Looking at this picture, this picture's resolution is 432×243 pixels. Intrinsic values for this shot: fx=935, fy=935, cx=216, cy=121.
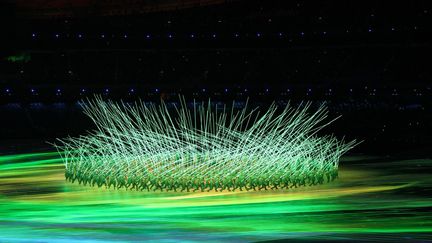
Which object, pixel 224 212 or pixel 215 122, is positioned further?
pixel 215 122

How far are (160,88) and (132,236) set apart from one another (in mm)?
31237

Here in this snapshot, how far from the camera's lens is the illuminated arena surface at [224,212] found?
11.7m

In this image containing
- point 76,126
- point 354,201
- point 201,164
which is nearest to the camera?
point 354,201

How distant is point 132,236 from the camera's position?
458 inches

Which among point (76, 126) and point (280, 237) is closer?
point (280, 237)

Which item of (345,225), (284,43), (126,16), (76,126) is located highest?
(126,16)

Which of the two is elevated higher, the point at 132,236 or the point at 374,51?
the point at 374,51

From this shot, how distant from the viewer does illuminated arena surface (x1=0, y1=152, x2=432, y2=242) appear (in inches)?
459

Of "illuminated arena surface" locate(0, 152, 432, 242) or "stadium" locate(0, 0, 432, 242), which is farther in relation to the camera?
"stadium" locate(0, 0, 432, 242)

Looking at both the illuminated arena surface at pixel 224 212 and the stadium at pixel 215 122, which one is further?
the stadium at pixel 215 122

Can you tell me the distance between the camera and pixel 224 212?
1343 centimetres

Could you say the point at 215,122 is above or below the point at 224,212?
above

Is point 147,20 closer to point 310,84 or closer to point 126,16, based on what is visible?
point 126,16

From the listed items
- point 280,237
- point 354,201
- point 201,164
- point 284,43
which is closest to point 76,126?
point 284,43
